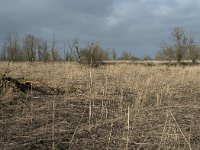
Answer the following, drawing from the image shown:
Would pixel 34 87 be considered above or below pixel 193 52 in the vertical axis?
below

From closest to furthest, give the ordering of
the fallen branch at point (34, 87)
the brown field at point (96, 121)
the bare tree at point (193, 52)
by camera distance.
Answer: the brown field at point (96, 121) < the fallen branch at point (34, 87) < the bare tree at point (193, 52)

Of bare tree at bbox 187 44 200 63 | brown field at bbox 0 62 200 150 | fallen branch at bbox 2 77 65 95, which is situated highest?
bare tree at bbox 187 44 200 63

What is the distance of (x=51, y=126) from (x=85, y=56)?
20.2m

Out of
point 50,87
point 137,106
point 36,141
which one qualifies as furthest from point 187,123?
point 50,87

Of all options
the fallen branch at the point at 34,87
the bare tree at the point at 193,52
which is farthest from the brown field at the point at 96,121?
the bare tree at the point at 193,52

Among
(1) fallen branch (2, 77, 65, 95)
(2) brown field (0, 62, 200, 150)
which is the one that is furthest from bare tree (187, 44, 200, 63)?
(1) fallen branch (2, 77, 65, 95)

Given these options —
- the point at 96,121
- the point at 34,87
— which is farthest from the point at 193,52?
the point at 96,121

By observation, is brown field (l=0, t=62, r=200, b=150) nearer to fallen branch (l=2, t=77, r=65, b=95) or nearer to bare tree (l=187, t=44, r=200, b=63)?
fallen branch (l=2, t=77, r=65, b=95)

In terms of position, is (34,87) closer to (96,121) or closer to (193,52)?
(96,121)

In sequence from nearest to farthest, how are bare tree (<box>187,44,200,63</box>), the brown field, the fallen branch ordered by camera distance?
the brown field < the fallen branch < bare tree (<box>187,44,200,63</box>)

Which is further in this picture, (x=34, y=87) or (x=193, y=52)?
(x=193, y=52)

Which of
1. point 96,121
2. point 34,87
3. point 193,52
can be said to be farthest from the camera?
point 193,52

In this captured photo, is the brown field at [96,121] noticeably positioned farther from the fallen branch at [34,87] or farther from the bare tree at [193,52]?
the bare tree at [193,52]

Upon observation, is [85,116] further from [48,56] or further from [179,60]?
[179,60]
